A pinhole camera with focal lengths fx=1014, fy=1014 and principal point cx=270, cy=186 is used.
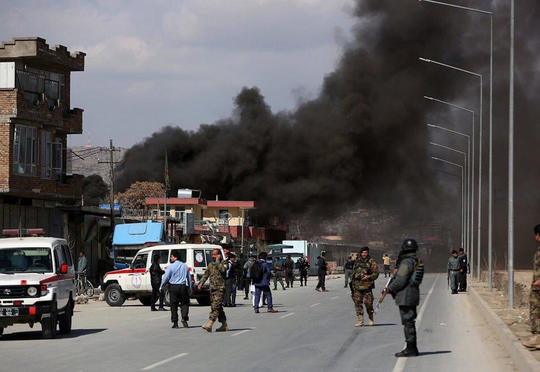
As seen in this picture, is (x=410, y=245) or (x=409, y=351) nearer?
(x=410, y=245)

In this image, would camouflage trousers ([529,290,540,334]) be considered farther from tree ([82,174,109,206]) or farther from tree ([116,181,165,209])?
tree ([82,174,109,206])

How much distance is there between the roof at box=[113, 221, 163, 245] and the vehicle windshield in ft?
77.7

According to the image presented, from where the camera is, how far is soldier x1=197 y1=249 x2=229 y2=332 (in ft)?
64.2

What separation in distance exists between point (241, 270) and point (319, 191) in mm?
54521

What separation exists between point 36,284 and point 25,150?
24.5m

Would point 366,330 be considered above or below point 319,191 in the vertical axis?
below

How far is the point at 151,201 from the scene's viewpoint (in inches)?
3450

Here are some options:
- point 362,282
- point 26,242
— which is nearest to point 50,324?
point 26,242

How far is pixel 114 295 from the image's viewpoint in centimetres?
3122

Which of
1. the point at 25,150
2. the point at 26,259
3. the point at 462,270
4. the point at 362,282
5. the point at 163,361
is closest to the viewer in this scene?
the point at 163,361

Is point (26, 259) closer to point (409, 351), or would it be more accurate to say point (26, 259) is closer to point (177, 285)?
point (177, 285)

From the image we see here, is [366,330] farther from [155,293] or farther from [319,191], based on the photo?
[319,191]

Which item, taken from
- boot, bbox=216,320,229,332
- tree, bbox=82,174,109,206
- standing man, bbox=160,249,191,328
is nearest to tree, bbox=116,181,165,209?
tree, bbox=82,174,109,206

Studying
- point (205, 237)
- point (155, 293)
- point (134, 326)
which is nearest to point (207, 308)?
point (155, 293)
